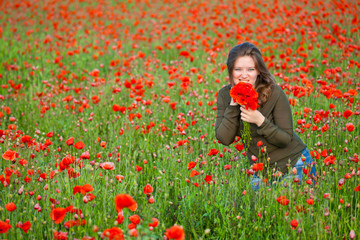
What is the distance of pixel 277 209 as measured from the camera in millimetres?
2494

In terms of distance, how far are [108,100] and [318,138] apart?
3.16 metres

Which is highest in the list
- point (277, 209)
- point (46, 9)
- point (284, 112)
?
point (46, 9)

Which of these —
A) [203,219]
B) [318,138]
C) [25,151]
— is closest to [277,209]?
[203,219]

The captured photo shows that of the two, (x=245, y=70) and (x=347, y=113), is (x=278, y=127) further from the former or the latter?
→ (x=347, y=113)

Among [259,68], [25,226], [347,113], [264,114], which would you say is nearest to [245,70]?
[259,68]

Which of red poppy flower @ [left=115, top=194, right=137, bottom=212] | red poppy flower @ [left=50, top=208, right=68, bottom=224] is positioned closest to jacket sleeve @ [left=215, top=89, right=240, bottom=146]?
red poppy flower @ [left=115, top=194, right=137, bottom=212]

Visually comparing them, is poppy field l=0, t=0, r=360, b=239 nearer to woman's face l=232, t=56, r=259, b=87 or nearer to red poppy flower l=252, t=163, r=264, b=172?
red poppy flower l=252, t=163, r=264, b=172

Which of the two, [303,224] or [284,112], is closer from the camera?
[303,224]

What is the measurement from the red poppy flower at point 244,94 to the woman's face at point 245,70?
0.60 metres

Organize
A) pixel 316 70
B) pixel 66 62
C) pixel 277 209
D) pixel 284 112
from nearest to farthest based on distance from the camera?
pixel 277 209 → pixel 284 112 → pixel 316 70 → pixel 66 62

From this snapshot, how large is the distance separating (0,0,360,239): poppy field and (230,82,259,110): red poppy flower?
1.75 ft

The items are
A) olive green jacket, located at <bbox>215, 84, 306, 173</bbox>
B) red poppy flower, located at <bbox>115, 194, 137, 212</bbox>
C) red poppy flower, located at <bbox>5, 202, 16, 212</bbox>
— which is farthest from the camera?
olive green jacket, located at <bbox>215, 84, 306, 173</bbox>

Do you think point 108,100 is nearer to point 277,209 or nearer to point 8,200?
point 8,200

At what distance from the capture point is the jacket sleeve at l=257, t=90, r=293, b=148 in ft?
9.80
